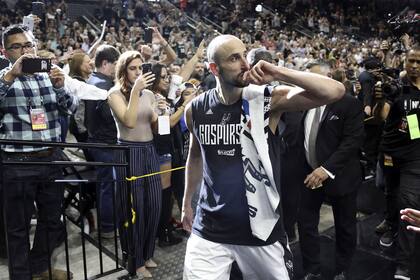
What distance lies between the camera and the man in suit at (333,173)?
10.4ft

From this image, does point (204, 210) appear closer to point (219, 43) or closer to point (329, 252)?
point (219, 43)

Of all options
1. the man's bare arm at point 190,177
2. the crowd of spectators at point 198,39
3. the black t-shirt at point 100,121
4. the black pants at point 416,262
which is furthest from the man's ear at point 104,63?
the black pants at point 416,262

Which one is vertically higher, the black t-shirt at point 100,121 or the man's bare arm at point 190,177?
the black t-shirt at point 100,121

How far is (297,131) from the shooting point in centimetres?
354

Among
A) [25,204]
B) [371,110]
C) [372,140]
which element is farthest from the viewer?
[372,140]

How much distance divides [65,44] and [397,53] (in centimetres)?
819

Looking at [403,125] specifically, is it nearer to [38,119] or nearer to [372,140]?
[372,140]

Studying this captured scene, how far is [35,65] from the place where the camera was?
2574 millimetres

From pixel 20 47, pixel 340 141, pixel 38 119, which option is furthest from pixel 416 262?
pixel 20 47

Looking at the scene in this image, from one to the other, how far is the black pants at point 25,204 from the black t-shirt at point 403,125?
2666 mm

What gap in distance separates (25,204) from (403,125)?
2913 mm

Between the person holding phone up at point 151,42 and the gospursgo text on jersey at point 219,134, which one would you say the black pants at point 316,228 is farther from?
the person holding phone up at point 151,42

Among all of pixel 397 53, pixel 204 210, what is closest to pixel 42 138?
pixel 204 210

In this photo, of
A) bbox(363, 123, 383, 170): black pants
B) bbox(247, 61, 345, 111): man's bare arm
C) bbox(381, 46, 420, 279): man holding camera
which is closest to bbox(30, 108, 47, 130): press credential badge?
bbox(247, 61, 345, 111): man's bare arm
